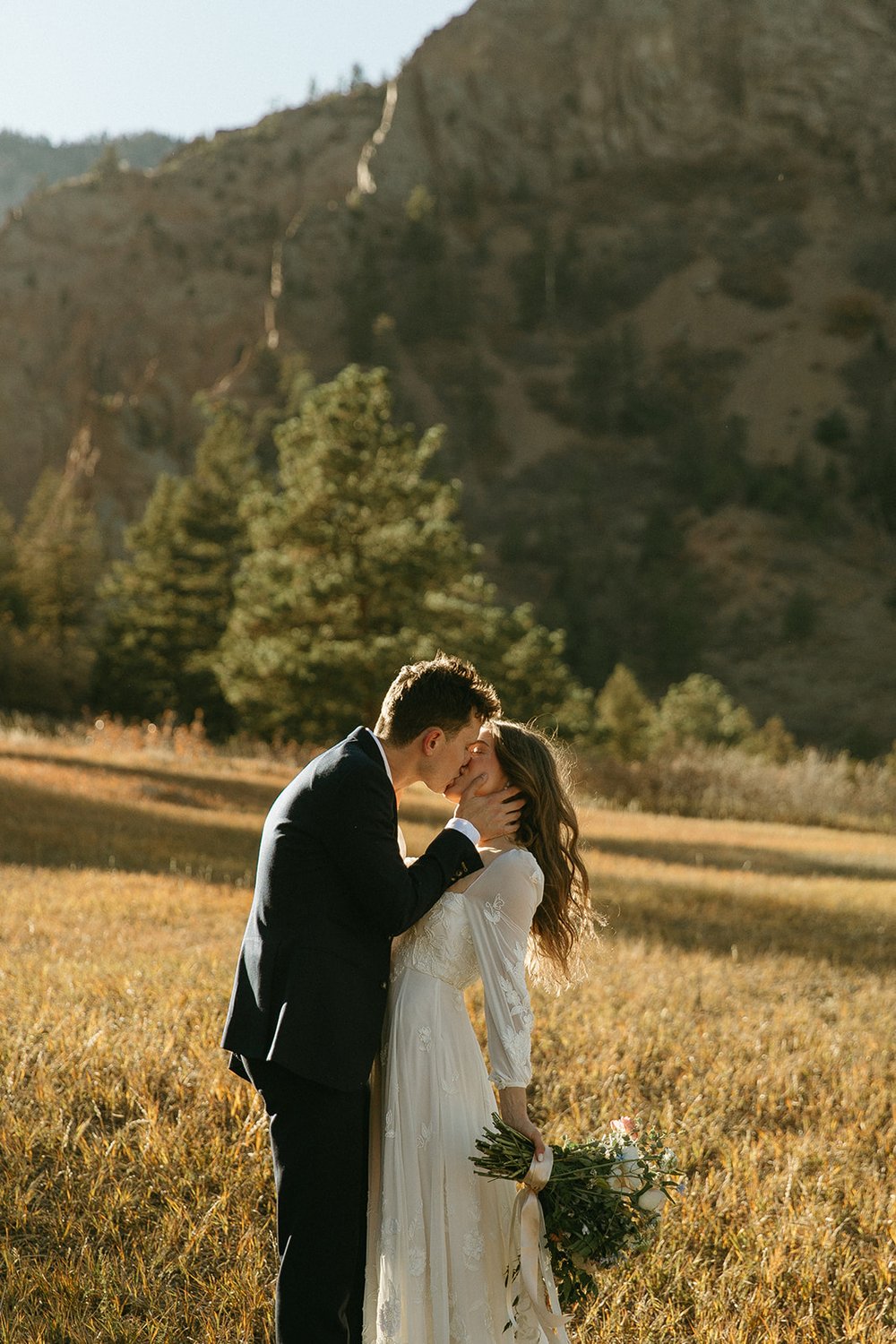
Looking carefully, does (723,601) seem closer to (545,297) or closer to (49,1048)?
(545,297)

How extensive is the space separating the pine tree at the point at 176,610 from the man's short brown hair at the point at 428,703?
38469 mm

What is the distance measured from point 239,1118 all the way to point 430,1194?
2022mm

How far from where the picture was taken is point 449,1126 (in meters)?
3.29

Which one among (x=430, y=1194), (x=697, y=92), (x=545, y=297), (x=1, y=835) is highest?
(x=697, y=92)

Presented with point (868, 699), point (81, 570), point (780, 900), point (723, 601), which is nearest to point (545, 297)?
point (723, 601)

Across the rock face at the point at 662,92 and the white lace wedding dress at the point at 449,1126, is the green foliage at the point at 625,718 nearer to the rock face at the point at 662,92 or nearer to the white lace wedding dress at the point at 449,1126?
the white lace wedding dress at the point at 449,1126

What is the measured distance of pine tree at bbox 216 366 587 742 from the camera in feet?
82.2

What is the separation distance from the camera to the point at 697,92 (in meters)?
105

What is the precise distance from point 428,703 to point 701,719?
37.3 meters

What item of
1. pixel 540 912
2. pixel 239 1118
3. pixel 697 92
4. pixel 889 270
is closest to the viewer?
pixel 540 912

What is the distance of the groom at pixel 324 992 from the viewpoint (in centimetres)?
312

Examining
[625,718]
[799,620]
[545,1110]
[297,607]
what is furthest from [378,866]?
[799,620]

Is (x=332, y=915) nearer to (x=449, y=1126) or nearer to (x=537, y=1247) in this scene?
(x=449, y=1126)

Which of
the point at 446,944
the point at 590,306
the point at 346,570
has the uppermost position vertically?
the point at 590,306
